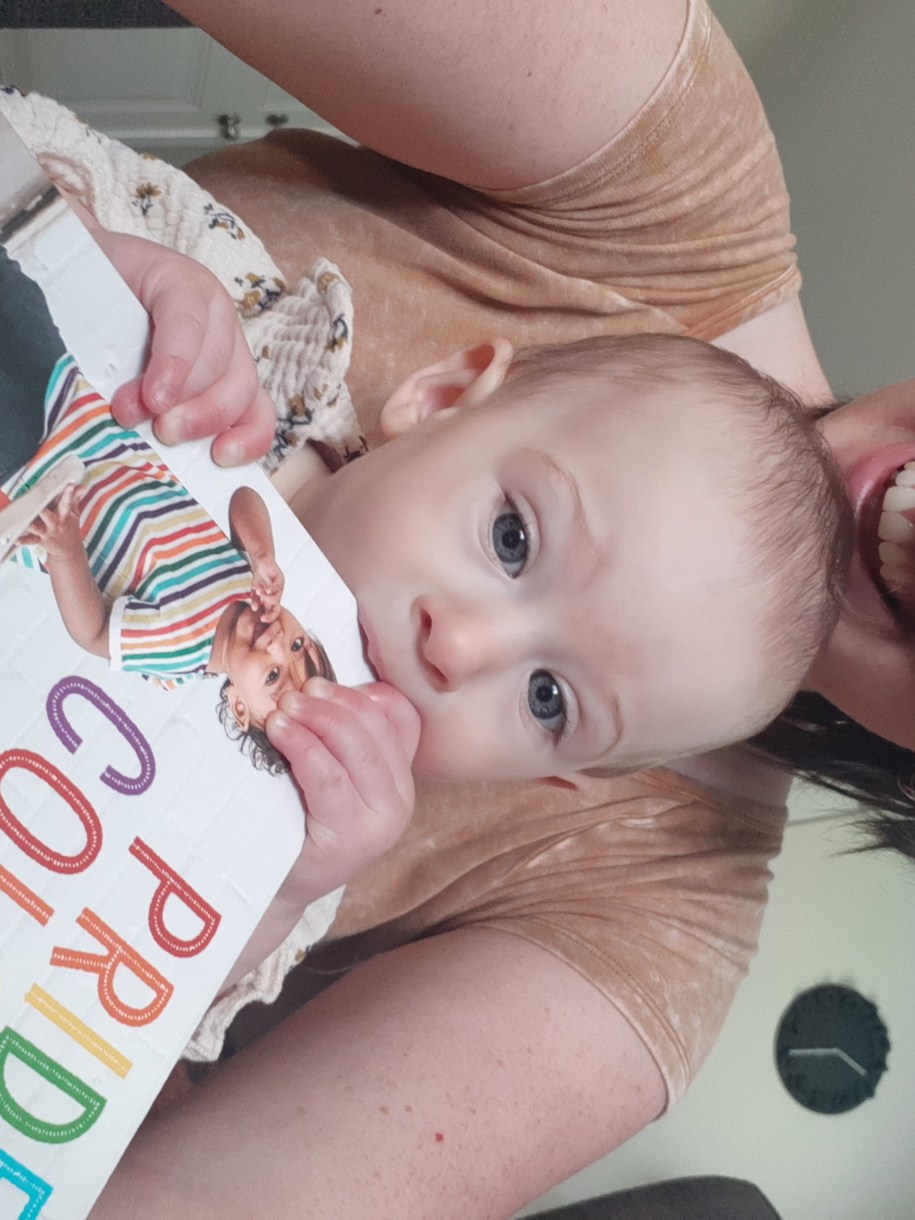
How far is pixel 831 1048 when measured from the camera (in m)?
1.82

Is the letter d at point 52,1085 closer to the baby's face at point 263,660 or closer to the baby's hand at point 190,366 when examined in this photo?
the baby's face at point 263,660

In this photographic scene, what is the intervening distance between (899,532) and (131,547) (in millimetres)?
706

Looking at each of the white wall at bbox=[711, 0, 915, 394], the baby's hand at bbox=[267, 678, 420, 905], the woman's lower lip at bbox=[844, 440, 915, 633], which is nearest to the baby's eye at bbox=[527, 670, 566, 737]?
the baby's hand at bbox=[267, 678, 420, 905]

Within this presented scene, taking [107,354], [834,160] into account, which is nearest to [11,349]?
[107,354]

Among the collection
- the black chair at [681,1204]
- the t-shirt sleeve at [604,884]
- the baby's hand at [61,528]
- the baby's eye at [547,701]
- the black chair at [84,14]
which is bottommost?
the black chair at [681,1204]

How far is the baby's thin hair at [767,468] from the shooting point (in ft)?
2.56

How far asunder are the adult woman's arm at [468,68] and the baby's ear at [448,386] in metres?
0.16

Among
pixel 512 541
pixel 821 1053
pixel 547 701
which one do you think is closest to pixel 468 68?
pixel 512 541

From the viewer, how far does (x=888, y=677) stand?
92 centimetres

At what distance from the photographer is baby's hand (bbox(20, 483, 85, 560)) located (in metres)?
→ 0.44

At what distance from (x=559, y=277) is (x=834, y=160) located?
1.25m

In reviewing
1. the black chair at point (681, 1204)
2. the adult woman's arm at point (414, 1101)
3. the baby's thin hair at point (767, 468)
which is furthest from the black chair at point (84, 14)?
the black chair at point (681, 1204)

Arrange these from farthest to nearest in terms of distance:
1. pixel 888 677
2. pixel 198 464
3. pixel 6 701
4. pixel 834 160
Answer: pixel 834 160 → pixel 888 677 → pixel 198 464 → pixel 6 701

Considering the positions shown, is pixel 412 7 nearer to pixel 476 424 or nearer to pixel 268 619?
pixel 476 424
